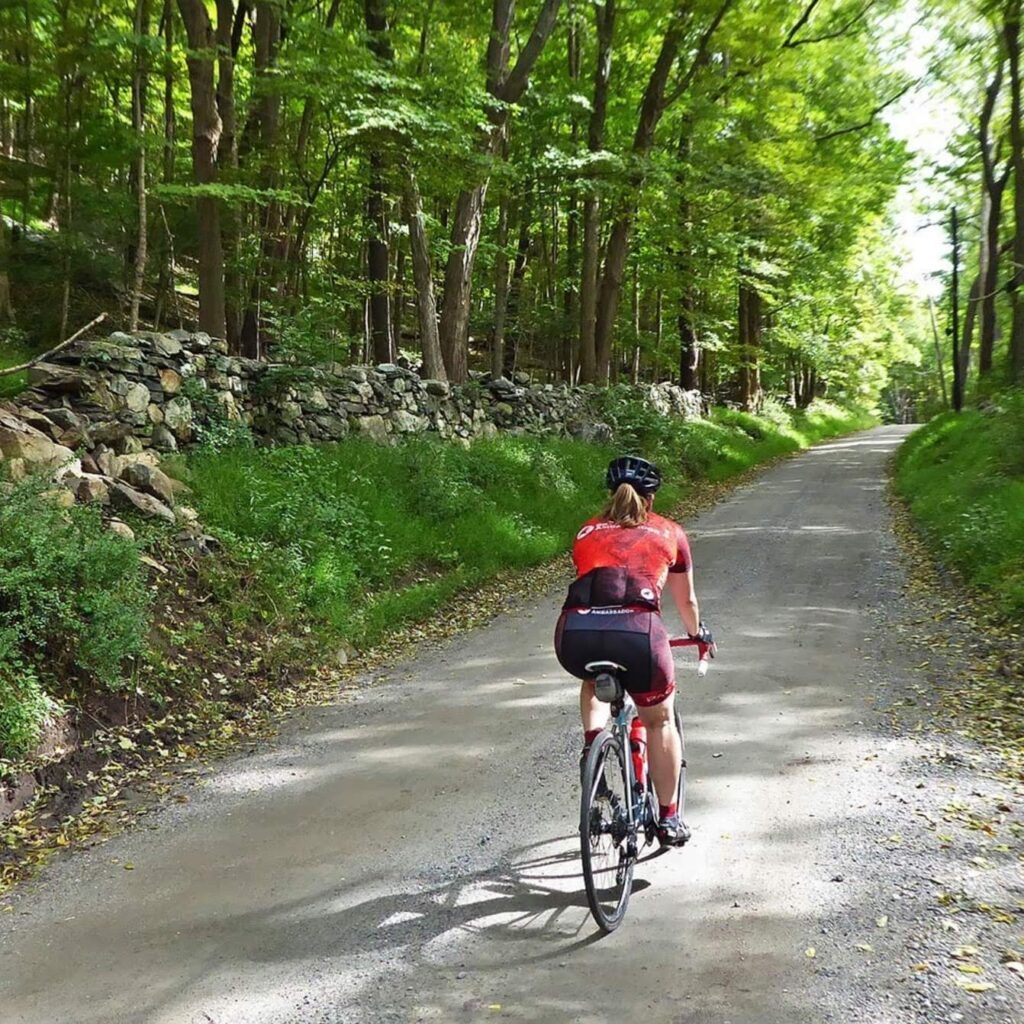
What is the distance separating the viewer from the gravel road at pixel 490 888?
285 centimetres

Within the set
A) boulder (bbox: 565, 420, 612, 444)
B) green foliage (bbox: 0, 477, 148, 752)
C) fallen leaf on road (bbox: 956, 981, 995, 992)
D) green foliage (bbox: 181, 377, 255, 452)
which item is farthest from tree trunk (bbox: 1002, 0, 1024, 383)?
green foliage (bbox: 0, 477, 148, 752)

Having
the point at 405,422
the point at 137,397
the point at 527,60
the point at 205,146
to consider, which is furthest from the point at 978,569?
the point at 205,146

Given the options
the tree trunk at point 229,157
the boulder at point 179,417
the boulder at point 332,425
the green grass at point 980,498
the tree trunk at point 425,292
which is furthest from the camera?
the tree trunk at point 425,292

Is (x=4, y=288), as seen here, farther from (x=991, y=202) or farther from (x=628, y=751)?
(x=991, y=202)

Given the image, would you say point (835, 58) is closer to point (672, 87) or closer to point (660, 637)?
point (672, 87)

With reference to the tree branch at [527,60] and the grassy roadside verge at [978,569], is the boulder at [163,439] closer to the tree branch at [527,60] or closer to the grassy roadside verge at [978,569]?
the grassy roadside verge at [978,569]

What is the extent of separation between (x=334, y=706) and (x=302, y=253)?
12513 mm

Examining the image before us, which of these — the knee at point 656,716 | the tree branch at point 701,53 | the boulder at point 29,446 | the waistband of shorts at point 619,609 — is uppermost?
the tree branch at point 701,53

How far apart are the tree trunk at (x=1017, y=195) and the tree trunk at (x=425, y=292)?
9.04m

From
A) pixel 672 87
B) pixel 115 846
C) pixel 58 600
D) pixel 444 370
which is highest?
pixel 672 87

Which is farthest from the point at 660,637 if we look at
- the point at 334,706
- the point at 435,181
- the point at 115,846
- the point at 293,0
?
the point at 293,0

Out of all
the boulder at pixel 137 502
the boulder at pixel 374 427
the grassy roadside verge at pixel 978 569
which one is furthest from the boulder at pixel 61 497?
the grassy roadside verge at pixel 978 569

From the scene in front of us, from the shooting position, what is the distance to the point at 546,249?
2402cm

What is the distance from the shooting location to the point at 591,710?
3424mm
